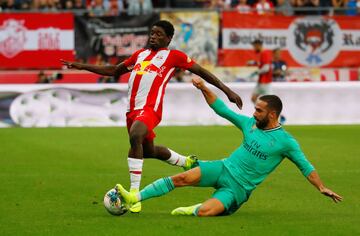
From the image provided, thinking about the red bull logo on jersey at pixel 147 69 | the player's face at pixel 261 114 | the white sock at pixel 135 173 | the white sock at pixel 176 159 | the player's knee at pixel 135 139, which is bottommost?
the white sock at pixel 176 159

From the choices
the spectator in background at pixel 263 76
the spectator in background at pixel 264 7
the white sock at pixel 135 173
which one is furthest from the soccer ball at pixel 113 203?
the spectator in background at pixel 264 7

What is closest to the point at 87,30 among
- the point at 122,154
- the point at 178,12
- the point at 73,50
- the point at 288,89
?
the point at 73,50

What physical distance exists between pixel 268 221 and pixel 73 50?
18329mm

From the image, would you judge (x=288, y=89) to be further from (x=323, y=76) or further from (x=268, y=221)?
(x=268, y=221)

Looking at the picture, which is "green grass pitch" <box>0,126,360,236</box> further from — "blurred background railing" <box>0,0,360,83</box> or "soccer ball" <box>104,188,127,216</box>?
"blurred background railing" <box>0,0,360,83</box>

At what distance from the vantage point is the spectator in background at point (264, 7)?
29.2m

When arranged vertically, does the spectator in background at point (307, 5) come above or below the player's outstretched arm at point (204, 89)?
below

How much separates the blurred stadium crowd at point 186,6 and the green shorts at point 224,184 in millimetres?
17855

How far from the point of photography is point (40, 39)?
28297mm

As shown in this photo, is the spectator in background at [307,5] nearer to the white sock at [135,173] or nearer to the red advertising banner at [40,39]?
the red advertising banner at [40,39]

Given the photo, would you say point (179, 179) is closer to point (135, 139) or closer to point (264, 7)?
point (135, 139)

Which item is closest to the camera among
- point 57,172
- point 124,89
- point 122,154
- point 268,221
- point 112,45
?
point 268,221

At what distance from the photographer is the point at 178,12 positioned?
28.4m

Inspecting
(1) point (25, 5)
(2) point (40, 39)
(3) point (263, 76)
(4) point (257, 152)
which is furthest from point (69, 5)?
(4) point (257, 152)
